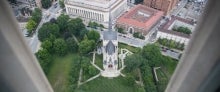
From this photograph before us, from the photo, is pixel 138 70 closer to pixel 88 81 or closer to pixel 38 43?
pixel 88 81

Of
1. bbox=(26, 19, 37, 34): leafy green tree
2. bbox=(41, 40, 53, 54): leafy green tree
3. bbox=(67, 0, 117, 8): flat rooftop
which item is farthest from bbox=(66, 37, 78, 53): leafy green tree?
bbox=(67, 0, 117, 8): flat rooftop

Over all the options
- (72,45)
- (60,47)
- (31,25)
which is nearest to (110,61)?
(72,45)

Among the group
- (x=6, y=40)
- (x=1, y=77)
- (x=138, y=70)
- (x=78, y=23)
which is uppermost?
(x=6, y=40)

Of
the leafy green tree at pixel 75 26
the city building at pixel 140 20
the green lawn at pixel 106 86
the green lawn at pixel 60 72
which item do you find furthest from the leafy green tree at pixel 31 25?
the green lawn at pixel 106 86

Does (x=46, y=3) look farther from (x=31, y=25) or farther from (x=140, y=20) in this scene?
(x=140, y=20)

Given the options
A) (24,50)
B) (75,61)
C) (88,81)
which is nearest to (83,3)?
(75,61)

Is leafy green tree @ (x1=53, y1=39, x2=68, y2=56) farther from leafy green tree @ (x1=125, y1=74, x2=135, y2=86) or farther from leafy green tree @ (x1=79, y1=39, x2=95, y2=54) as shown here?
leafy green tree @ (x1=125, y1=74, x2=135, y2=86)

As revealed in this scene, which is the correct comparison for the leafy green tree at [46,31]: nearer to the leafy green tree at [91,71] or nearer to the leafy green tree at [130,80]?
the leafy green tree at [91,71]

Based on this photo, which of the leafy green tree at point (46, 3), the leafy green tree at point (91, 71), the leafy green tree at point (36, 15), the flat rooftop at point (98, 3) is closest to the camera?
the leafy green tree at point (91, 71)
